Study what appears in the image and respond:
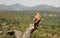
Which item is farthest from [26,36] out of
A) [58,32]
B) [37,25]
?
[58,32]

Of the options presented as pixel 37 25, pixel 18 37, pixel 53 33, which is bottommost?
pixel 53 33

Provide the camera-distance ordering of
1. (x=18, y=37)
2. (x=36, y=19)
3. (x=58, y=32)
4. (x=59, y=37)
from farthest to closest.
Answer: (x=58, y=32) → (x=59, y=37) → (x=18, y=37) → (x=36, y=19)

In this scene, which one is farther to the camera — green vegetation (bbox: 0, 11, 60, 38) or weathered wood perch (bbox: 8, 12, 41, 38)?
green vegetation (bbox: 0, 11, 60, 38)

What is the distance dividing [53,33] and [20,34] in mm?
52424

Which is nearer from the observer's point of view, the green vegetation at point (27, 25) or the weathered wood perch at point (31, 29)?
the weathered wood perch at point (31, 29)

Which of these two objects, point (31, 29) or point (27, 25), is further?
point (27, 25)

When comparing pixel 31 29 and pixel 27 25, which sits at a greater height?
pixel 31 29

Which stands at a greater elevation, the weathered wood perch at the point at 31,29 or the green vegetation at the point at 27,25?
the weathered wood perch at the point at 31,29

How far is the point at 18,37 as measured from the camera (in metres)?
3.20

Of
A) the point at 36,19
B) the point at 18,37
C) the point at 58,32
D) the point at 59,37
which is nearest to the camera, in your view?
the point at 36,19

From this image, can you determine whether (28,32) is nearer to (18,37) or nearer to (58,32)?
(18,37)

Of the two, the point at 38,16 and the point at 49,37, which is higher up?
the point at 38,16

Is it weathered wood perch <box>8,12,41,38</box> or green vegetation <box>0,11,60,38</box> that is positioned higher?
weathered wood perch <box>8,12,41,38</box>

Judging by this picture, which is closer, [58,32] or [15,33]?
[15,33]
